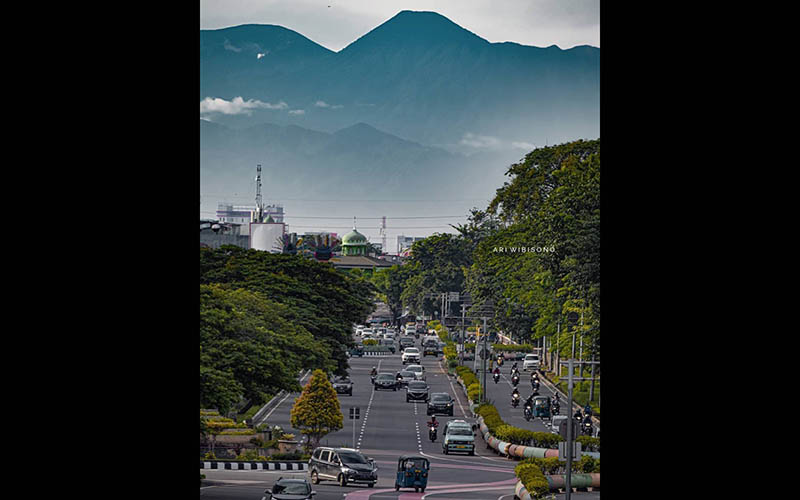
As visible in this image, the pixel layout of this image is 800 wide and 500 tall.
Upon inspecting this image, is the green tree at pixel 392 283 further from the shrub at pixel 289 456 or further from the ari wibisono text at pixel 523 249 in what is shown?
the shrub at pixel 289 456

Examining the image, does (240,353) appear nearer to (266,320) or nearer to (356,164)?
(266,320)

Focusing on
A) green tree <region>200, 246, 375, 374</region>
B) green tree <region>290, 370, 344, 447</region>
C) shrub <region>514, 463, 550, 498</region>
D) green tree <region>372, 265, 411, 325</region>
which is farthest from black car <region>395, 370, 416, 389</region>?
green tree <region>372, 265, 411, 325</region>

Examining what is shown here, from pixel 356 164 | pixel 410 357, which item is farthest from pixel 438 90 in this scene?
pixel 410 357

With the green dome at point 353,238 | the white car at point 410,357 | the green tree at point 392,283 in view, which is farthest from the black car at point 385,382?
the green dome at point 353,238

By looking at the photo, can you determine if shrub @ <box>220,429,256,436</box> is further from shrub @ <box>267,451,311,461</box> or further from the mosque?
the mosque

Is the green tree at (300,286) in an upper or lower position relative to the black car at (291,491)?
upper

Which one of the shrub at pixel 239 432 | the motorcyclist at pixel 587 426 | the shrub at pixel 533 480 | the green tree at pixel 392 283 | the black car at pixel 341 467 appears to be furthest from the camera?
the green tree at pixel 392 283
